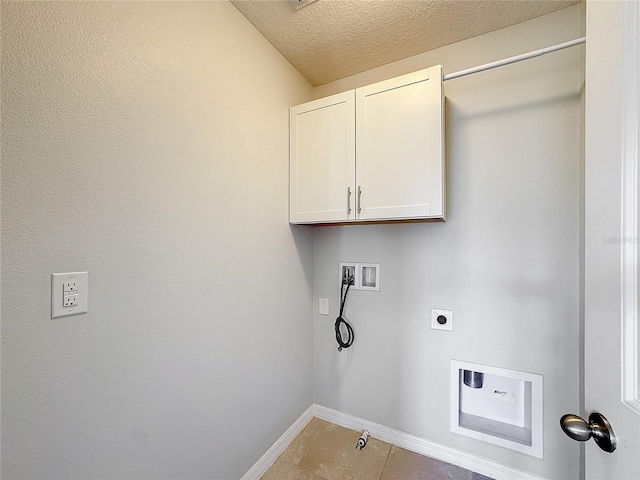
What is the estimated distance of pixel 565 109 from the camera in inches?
51.9

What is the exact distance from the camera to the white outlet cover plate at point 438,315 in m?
1.56

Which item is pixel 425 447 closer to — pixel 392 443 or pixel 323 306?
pixel 392 443

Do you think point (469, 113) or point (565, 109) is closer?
point (565, 109)

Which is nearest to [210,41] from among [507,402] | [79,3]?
[79,3]

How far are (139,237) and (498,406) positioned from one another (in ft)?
6.92

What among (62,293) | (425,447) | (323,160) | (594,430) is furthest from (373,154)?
(425,447)

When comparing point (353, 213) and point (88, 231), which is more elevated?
point (353, 213)

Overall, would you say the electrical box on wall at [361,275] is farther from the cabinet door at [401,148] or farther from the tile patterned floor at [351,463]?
the tile patterned floor at [351,463]

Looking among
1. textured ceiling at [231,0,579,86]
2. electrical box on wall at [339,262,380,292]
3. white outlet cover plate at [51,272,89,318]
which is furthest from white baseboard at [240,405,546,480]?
textured ceiling at [231,0,579,86]

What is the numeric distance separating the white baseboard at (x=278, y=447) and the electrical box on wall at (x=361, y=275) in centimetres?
103

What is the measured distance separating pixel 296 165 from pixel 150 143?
893mm

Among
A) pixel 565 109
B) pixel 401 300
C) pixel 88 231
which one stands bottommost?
pixel 401 300

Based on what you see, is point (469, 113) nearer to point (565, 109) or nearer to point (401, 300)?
point (565, 109)

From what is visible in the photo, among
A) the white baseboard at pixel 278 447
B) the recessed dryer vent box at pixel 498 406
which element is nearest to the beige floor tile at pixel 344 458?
the white baseboard at pixel 278 447
